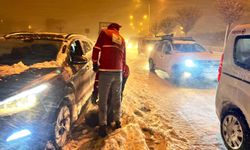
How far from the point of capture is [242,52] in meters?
4.68

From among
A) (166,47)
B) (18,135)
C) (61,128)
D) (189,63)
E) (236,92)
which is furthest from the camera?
(166,47)

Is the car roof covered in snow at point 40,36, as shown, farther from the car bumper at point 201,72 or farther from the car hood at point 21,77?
the car bumper at point 201,72

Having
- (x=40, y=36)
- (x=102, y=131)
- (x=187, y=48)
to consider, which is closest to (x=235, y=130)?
(x=102, y=131)

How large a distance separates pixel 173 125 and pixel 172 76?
5.66 metres

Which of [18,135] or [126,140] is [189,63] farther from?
[18,135]

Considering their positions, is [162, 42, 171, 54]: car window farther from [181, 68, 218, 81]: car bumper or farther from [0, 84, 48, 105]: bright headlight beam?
[0, 84, 48, 105]: bright headlight beam

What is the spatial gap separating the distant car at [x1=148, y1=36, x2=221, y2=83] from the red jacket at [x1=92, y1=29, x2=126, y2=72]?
647 centimetres

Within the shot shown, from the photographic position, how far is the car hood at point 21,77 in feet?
12.9

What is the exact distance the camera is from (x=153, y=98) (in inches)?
344

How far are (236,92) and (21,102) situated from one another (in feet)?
10.2

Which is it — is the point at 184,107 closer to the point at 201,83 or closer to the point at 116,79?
the point at 116,79

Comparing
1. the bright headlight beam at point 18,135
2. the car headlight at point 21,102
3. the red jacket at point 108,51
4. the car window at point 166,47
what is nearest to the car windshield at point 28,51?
the red jacket at point 108,51

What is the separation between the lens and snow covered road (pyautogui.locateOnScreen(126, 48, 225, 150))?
17.8 feet

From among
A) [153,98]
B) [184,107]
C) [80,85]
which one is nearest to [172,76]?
[153,98]
